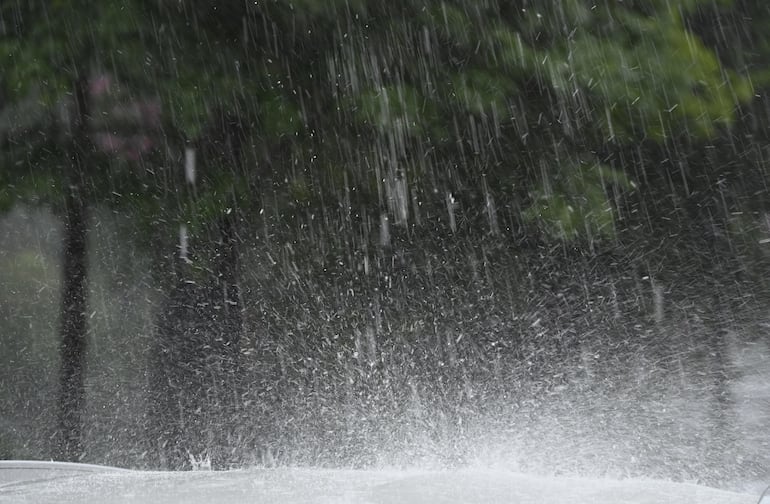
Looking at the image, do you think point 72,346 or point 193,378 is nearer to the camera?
point 72,346

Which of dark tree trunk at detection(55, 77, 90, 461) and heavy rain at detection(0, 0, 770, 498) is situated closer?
heavy rain at detection(0, 0, 770, 498)

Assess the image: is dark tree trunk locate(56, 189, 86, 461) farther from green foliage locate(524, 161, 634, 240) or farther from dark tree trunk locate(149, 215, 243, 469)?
green foliage locate(524, 161, 634, 240)

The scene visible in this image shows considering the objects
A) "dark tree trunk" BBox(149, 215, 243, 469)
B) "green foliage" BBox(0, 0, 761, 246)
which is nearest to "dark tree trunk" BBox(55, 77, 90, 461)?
"dark tree trunk" BBox(149, 215, 243, 469)

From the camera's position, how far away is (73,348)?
7738 mm

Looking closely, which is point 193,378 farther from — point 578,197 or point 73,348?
point 578,197

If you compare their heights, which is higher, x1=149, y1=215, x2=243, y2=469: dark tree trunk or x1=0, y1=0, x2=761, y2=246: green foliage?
x1=0, y1=0, x2=761, y2=246: green foliage

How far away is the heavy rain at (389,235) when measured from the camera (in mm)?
5570

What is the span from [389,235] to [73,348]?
9.04 ft

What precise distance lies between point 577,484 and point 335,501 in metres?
0.55

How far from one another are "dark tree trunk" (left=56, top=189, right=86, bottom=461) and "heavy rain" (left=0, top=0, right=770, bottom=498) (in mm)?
35

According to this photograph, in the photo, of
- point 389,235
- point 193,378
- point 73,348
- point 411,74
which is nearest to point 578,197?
point 411,74

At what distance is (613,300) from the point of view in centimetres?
896

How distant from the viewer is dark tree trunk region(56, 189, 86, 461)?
766cm

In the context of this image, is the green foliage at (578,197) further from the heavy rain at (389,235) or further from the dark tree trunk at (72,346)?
the dark tree trunk at (72,346)
